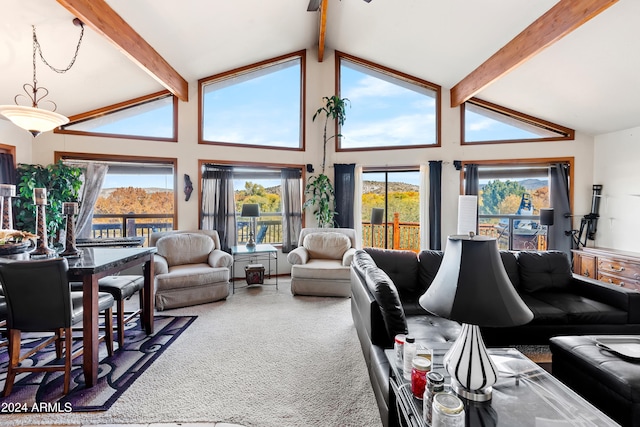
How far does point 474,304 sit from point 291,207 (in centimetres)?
449

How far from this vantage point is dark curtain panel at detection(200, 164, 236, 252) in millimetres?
5051

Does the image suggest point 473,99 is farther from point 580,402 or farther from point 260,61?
point 580,402

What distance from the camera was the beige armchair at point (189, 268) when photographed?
3.70 meters

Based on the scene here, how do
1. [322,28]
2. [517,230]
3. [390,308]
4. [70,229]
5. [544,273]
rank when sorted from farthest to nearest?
[517,230] → [322,28] → [544,273] → [70,229] → [390,308]

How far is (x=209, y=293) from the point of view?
3949mm

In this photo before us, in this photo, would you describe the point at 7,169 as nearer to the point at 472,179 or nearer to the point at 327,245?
the point at 327,245

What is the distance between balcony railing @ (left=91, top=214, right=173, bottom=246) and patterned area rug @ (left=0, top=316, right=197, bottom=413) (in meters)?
2.11

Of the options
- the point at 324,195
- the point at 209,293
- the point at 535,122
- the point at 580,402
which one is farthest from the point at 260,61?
the point at 580,402

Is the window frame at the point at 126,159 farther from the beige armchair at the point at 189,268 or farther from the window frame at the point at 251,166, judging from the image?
the beige armchair at the point at 189,268

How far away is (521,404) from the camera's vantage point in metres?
1.20

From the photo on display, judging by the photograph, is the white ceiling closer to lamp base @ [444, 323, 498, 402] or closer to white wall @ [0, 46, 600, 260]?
white wall @ [0, 46, 600, 260]

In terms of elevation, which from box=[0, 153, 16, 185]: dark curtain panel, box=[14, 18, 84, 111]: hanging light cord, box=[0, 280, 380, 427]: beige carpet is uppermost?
box=[14, 18, 84, 111]: hanging light cord

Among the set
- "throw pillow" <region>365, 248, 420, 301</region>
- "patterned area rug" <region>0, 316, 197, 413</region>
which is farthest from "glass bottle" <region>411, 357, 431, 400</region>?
"patterned area rug" <region>0, 316, 197, 413</region>

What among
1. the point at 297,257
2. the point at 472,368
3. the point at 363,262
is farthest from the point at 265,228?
the point at 472,368
